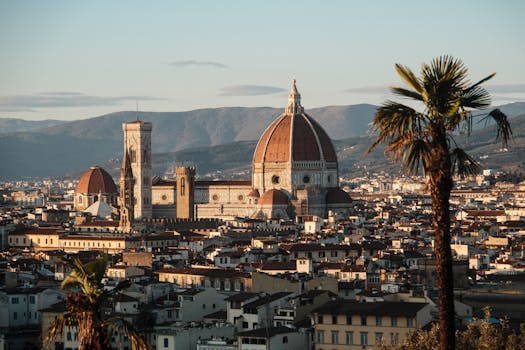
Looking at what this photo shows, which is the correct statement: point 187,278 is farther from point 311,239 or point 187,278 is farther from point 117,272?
point 311,239

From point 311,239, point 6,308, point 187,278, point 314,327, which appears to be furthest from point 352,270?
point 311,239

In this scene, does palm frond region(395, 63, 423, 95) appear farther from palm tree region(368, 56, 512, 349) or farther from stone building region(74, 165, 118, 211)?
stone building region(74, 165, 118, 211)

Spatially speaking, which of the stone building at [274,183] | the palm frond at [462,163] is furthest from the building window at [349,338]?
the stone building at [274,183]

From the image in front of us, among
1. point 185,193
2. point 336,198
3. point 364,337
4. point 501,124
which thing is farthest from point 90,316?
point 185,193

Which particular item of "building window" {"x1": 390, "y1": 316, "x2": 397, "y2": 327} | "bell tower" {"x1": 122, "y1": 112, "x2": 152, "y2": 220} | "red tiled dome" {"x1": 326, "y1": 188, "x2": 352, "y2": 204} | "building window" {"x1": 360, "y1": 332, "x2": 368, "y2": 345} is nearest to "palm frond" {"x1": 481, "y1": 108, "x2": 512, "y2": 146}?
"building window" {"x1": 390, "y1": 316, "x2": 397, "y2": 327}

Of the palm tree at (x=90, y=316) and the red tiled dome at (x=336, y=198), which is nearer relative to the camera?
the palm tree at (x=90, y=316)

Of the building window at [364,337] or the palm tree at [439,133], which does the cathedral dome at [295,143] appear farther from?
the palm tree at [439,133]

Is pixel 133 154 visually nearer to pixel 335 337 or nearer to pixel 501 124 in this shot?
pixel 335 337
